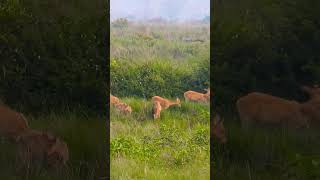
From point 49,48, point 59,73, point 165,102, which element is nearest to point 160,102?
point 165,102

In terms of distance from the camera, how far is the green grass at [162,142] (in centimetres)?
379

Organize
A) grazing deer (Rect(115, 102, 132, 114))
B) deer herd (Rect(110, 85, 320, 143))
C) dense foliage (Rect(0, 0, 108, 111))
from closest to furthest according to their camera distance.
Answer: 1. dense foliage (Rect(0, 0, 108, 111))
2. deer herd (Rect(110, 85, 320, 143))
3. grazing deer (Rect(115, 102, 132, 114))

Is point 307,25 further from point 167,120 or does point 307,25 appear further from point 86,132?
point 86,132

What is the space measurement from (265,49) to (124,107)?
40.6 inches

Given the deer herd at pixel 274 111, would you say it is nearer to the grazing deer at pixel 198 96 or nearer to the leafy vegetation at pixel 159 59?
the grazing deer at pixel 198 96

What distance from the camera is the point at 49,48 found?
358cm

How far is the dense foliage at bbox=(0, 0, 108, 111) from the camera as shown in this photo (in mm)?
3570

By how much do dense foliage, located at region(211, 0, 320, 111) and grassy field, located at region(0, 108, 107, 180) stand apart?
0.84 metres

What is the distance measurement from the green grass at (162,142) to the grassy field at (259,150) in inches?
6.0

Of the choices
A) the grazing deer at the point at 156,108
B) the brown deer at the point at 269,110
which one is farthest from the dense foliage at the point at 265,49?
the grazing deer at the point at 156,108

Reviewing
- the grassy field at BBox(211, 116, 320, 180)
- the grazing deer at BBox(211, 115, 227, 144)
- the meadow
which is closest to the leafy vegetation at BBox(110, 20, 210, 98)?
the meadow

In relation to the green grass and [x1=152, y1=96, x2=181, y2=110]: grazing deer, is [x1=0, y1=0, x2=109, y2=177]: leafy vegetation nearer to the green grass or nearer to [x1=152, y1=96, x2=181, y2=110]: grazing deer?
the green grass

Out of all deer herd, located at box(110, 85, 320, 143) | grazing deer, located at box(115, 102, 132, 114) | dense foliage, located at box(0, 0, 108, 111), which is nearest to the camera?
dense foliage, located at box(0, 0, 108, 111)

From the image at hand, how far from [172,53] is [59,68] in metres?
0.79
